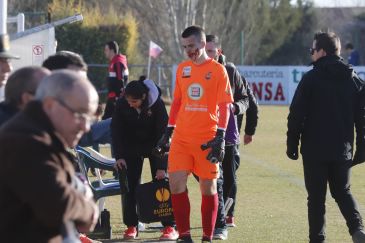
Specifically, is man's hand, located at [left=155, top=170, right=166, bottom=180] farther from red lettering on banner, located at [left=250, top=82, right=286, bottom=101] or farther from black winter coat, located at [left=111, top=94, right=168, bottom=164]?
red lettering on banner, located at [left=250, top=82, right=286, bottom=101]

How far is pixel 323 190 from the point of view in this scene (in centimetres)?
881

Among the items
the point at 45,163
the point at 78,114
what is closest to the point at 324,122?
the point at 78,114

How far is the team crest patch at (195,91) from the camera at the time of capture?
8914 millimetres

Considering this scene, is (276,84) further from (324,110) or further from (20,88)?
(20,88)

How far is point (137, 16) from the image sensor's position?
51.6 meters

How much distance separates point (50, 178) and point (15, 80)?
0.97m

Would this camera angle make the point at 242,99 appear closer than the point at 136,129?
No

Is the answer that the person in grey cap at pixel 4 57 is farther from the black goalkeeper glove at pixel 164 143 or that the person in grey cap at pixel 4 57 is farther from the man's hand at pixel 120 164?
the man's hand at pixel 120 164

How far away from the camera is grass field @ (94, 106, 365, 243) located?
10086 mm

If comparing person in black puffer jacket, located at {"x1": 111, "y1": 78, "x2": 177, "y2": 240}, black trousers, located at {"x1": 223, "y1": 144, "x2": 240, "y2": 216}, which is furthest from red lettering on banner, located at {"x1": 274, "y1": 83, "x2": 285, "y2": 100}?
person in black puffer jacket, located at {"x1": 111, "y1": 78, "x2": 177, "y2": 240}

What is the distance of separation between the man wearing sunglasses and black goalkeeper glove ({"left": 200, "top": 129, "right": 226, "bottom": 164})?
59 cm

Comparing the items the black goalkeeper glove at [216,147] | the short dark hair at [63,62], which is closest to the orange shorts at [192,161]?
the black goalkeeper glove at [216,147]

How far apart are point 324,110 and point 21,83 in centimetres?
433

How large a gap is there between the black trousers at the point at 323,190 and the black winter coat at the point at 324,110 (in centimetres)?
9
